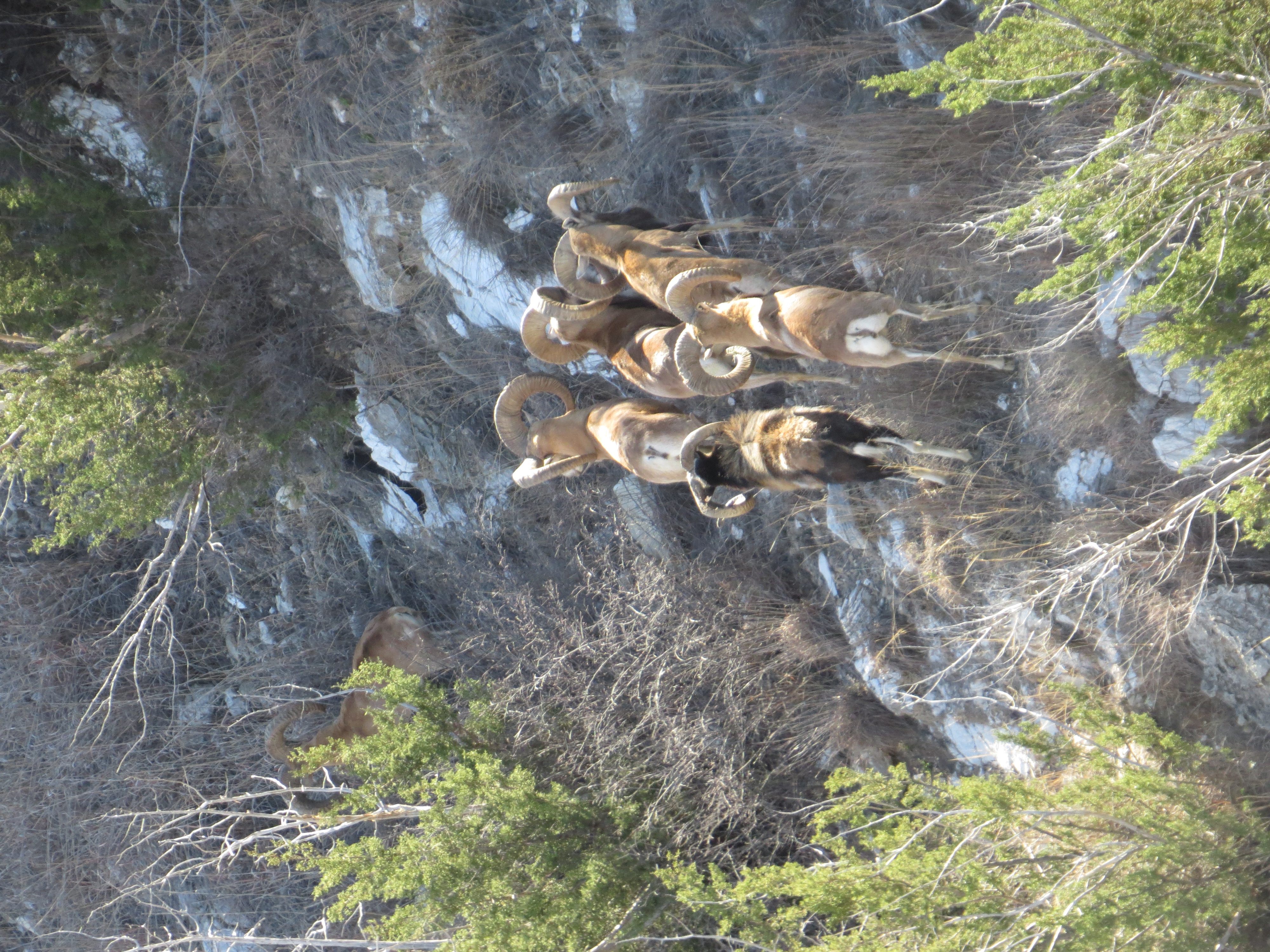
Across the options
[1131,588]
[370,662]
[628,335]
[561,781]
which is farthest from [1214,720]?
[370,662]

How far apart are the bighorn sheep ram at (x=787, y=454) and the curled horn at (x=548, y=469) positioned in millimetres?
935

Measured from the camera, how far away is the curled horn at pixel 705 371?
4381 millimetres

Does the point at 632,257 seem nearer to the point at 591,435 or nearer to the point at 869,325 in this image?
the point at 591,435

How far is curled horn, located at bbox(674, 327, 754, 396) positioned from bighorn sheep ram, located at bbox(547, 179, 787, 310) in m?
0.29

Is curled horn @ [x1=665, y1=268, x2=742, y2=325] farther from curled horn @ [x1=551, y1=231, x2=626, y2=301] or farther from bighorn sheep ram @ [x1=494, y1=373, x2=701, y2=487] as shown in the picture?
curled horn @ [x1=551, y1=231, x2=626, y2=301]

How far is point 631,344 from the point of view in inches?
209

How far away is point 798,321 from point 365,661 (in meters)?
5.63

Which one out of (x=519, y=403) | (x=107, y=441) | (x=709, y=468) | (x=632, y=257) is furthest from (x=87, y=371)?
(x=709, y=468)

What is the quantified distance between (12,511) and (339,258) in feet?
18.5

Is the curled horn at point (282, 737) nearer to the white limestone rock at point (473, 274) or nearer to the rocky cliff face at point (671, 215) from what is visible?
the rocky cliff face at point (671, 215)

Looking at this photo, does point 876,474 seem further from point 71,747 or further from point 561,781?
point 71,747

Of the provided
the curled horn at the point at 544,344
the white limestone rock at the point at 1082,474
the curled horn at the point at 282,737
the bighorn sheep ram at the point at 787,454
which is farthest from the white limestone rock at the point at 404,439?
the white limestone rock at the point at 1082,474

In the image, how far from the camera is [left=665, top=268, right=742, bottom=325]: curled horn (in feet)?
14.6

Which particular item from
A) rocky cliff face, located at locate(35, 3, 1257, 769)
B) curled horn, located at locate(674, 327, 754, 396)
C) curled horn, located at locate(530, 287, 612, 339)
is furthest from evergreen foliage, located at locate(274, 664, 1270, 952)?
curled horn, located at locate(530, 287, 612, 339)
